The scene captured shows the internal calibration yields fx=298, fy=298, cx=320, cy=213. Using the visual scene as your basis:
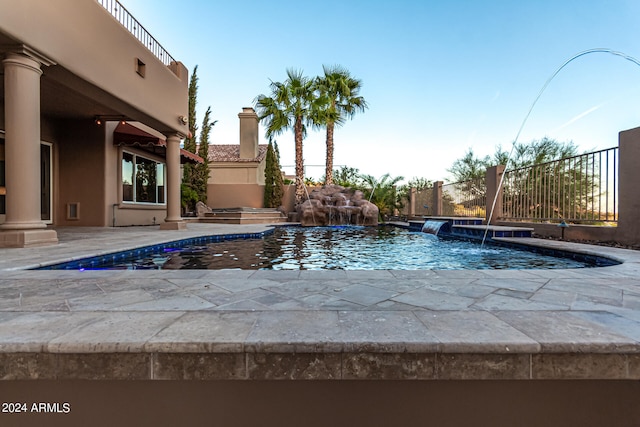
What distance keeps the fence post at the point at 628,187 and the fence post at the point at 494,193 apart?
10.3ft

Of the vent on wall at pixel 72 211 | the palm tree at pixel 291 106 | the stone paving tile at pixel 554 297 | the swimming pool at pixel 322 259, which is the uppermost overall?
the palm tree at pixel 291 106

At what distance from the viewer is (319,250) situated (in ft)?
18.7

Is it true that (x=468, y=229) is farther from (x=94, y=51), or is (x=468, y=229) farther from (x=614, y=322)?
(x=94, y=51)

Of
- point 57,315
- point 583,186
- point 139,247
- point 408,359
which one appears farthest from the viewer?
point 583,186

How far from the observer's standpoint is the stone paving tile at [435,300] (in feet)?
6.31

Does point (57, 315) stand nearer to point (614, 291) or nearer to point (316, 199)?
point (614, 291)

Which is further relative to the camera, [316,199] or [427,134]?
[427,134]

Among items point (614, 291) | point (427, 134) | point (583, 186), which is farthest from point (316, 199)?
point (614, 291)

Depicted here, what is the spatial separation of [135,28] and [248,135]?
37.9 ft

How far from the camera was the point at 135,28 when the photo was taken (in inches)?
287

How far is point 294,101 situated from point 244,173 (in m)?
5.31

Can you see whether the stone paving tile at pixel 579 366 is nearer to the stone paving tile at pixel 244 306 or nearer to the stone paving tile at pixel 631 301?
the stone paving tile at pixel 631 301

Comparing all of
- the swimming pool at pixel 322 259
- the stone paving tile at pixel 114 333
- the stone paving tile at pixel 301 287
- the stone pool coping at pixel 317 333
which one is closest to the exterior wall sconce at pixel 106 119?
the swimming pool at pixel 322 259

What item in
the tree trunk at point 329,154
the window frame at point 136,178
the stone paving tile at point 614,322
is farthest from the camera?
the tree trunk at point 329,154
